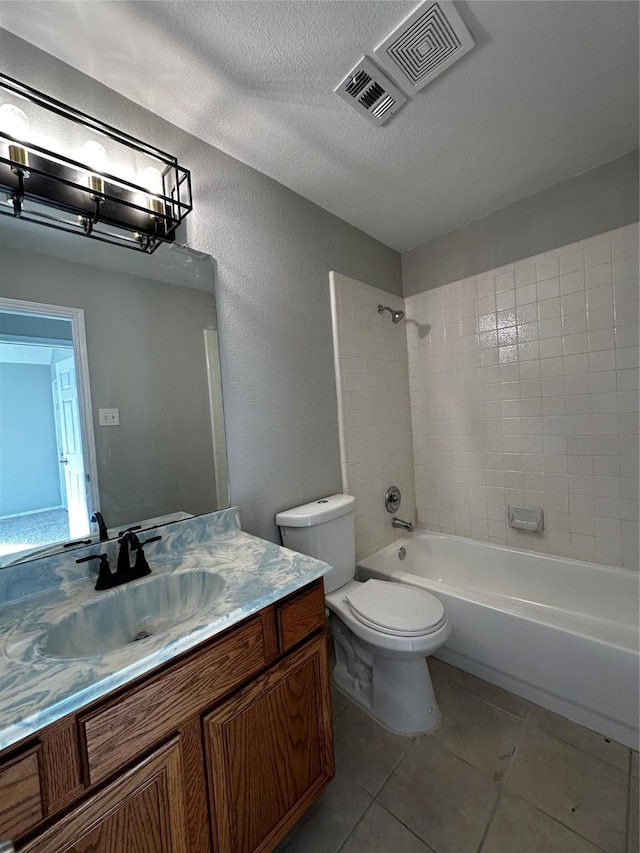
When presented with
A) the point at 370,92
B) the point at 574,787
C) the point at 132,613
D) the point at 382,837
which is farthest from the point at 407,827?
the point at 370,92

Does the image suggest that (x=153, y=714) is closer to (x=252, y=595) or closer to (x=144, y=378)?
(x=252, y=595)

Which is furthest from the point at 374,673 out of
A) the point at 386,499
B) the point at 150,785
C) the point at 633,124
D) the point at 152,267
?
the point at 633,124

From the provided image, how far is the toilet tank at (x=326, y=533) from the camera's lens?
1.57 metres

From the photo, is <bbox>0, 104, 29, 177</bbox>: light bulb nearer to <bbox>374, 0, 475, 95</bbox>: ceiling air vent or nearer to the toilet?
<bbox>374, 0, 475, 95</bbox>: ceiling air vent

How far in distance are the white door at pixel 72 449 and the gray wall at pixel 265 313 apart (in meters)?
0.52

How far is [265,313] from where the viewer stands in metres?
1.60

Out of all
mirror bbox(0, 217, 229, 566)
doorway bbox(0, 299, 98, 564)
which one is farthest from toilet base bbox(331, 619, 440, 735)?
doorway bbox(0, 299, 98, 564)

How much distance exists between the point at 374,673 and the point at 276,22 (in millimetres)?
2332

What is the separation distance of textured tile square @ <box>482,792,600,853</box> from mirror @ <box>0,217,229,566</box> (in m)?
1.35

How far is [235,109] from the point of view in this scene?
1.27m

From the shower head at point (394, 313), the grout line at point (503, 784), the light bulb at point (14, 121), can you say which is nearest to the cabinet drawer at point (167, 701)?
the grout line at point (503, 784)

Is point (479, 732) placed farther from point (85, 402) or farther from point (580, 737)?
point (85, 402)

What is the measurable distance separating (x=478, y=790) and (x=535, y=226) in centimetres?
Answer: 253

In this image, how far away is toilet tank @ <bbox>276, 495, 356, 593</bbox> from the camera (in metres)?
1.57
